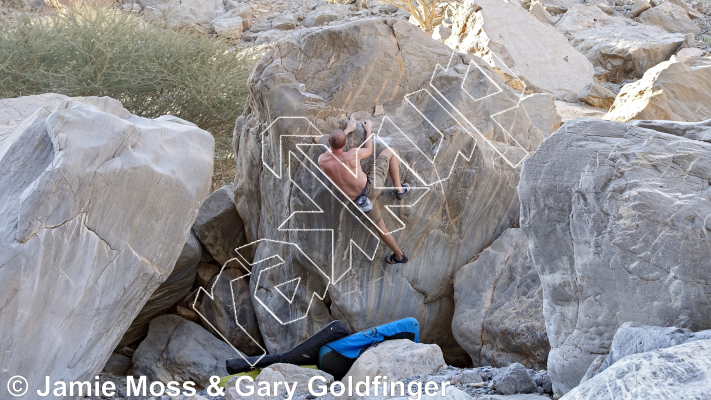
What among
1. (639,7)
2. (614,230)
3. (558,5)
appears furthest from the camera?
(558,5)

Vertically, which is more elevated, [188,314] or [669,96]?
[669,96]

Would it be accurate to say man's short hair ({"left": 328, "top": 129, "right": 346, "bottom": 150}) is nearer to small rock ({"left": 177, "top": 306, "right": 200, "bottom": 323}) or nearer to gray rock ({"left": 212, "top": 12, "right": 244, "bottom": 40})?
small rock ({"left": 177, "top": 306, "right": 200, "bottom": 323})

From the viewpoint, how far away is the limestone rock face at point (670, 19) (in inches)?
517

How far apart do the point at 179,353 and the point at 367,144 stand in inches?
114

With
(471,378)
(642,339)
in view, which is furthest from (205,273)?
(642,339)

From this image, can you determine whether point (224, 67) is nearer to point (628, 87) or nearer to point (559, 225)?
point (628, 87)

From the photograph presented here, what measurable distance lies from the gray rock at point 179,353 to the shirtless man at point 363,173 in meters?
2.13

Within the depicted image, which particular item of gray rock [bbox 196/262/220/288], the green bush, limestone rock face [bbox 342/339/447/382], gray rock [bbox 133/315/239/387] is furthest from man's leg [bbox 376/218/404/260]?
the green bush

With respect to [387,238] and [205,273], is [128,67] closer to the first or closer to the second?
[205,273]

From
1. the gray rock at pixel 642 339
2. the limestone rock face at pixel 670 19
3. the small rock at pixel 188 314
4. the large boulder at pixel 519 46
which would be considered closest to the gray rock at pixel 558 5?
the limestone rock face at pixel 670 19

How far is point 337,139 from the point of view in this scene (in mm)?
5352

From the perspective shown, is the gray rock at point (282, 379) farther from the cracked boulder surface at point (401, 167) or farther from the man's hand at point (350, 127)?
the man's hand at point (350, 127)

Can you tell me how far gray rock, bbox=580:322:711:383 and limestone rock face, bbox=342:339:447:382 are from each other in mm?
1577

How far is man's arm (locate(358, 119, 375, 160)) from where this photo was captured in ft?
18.1
